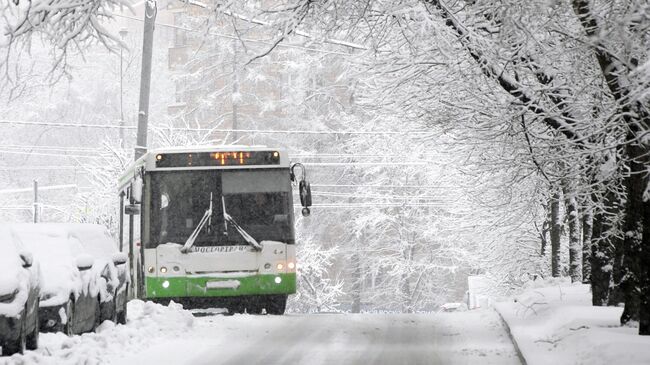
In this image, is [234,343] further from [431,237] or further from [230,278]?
[431,237]

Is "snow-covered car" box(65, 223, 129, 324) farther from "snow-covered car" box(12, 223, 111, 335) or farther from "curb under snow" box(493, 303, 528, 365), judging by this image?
"curb under snow" box(493, 303, 528, 365)

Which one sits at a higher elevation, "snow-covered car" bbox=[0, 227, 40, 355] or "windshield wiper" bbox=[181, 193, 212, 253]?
"windshield wiper" bbox=[181, 193, 212, 253]

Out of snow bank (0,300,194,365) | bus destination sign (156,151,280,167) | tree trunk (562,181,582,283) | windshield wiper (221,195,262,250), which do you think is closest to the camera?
snow bank (0,300,194,365)

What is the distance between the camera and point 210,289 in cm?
2056

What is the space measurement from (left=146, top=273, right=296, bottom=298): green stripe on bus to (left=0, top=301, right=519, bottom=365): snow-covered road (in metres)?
0.70

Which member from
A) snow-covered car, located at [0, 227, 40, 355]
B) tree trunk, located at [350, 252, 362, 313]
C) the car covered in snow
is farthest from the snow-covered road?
tree trunk, located at [350, 252, 362, 313]

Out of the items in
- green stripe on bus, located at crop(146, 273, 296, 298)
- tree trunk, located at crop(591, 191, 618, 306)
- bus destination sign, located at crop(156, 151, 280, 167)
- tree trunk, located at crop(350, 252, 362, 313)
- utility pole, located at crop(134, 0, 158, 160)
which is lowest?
tree trunk, located at crop(350, 252, 362, 313)

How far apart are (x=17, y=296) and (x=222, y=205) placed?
9306mm

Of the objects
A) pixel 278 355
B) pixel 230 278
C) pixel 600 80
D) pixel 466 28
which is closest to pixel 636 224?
pixel 600 80

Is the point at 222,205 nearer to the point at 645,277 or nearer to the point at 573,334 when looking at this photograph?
the point at 573,334

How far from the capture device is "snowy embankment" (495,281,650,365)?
1106cm

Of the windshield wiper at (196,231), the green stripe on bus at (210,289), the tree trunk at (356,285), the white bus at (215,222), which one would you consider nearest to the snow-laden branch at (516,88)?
the white bus at (215,222)

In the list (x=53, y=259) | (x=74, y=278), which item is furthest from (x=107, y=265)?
(x=74, y=278)

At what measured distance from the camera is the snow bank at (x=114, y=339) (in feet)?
39.7
